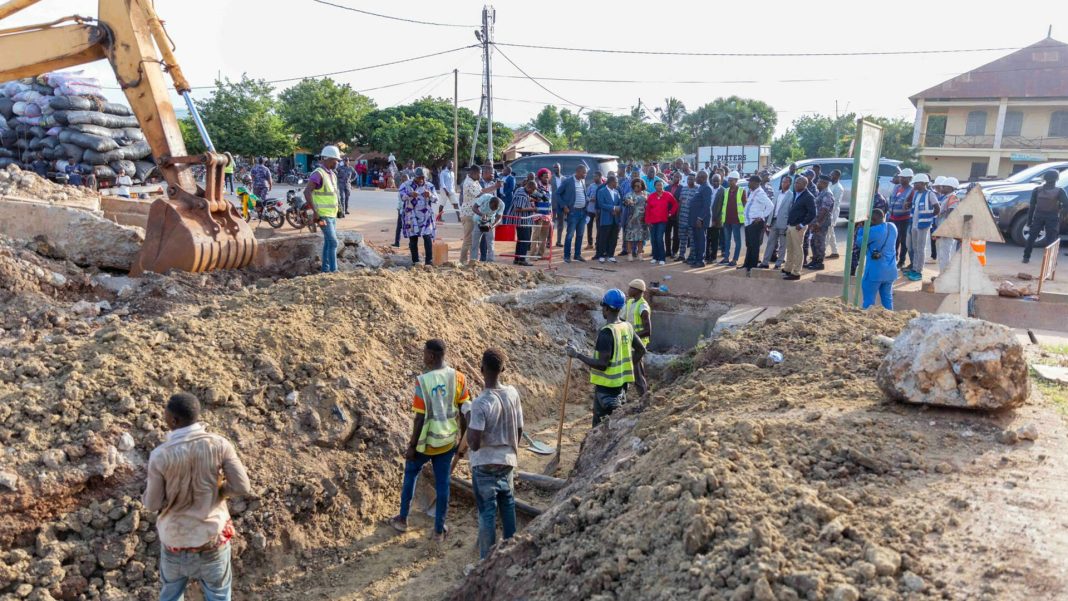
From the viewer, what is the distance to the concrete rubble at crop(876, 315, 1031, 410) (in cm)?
419

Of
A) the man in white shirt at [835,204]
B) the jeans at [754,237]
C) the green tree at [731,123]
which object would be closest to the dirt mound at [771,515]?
the jeans at [754,237]

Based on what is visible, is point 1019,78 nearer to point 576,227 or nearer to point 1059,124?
point 1059,124

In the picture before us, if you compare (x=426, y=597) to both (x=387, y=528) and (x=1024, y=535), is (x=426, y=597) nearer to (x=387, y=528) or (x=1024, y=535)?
(x=387, y=528)

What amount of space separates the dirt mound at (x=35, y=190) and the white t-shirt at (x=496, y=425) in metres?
9.42

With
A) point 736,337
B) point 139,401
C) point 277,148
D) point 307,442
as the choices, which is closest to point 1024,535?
point 736,337

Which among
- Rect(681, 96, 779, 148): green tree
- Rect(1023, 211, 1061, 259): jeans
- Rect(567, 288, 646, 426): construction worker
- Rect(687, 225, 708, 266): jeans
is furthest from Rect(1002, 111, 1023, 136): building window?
Rect(567, 288, 646, 426): construction worker

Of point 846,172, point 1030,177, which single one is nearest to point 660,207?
point 846,172

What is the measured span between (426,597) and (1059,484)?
11.9 ft

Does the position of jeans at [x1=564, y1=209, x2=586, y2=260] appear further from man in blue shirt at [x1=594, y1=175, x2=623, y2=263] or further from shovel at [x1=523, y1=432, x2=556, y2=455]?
shovel at [x1=523, y1=432, x2=556, y2=455]

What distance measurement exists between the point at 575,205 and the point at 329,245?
4765 millimetres

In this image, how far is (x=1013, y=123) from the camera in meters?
34.1

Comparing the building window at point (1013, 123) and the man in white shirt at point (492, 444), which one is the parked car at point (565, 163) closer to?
the man in white shirt at point (492, 444)

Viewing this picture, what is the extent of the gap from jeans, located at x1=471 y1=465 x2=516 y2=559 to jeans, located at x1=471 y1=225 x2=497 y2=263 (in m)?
6.61

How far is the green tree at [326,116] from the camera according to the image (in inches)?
1485
